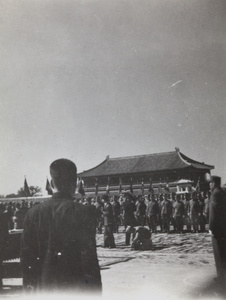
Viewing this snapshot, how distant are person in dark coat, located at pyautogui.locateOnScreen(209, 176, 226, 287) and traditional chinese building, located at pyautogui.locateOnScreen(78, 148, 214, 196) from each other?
14.6m

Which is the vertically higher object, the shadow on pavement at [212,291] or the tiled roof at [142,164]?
the tiled roof at [142,164]

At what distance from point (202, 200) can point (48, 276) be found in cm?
1305

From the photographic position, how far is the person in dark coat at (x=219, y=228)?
4.57 meters

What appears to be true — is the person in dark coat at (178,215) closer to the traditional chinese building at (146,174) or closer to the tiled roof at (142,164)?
the traditional chinese building at (146,174)

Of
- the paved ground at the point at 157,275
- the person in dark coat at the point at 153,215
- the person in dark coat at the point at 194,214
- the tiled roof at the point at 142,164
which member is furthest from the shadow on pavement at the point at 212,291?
the tiled roof at the point at 142,164

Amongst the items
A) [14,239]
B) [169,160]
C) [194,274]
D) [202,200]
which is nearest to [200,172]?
[169,160]

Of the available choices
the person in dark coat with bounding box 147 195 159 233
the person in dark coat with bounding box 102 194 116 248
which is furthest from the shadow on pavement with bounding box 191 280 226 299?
the person in dark coat with bounding box 147 195 159 233

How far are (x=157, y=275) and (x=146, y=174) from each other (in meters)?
21.2

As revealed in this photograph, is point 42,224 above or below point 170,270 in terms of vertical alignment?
above

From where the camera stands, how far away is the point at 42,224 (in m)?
2.39

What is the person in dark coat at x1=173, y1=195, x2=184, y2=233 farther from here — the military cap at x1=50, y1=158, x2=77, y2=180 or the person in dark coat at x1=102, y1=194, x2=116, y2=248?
the military cap at x1=50, y1=158, x2=77, y2=180

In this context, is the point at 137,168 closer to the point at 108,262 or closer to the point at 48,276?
the point at 108,262

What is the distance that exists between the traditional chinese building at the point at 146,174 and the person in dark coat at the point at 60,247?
17.3 metres

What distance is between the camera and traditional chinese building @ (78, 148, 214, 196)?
854 inches
